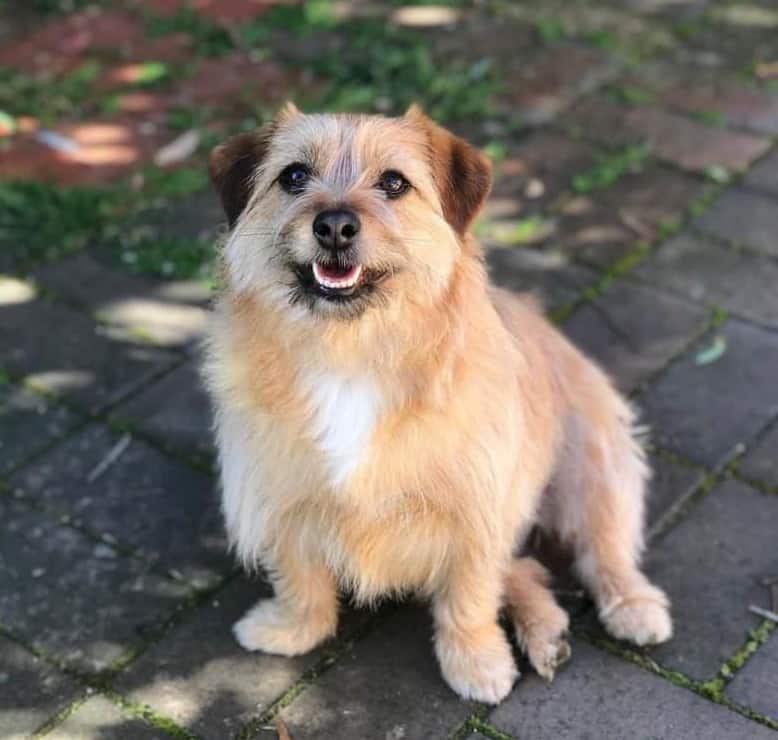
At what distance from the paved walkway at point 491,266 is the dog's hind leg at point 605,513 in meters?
0.11

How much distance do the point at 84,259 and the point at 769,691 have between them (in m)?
3.53

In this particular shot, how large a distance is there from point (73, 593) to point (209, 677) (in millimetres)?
600

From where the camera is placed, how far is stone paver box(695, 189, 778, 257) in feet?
18.4

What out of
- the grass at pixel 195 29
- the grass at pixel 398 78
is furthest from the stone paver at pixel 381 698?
the grass at pixel 195 29

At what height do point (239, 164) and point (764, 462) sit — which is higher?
point (239, 164)

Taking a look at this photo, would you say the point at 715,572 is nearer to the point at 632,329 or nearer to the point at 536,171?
the point at 632,329

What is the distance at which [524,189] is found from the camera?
6008 mm

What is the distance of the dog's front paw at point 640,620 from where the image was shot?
3756mm

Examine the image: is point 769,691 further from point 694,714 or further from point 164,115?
point 164,115

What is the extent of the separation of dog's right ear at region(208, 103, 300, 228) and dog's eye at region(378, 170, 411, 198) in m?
0.35

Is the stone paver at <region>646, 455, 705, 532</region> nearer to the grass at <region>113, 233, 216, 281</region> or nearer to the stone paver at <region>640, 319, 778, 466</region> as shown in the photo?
the stone paver at <region>640, 319, 778, 466</region>

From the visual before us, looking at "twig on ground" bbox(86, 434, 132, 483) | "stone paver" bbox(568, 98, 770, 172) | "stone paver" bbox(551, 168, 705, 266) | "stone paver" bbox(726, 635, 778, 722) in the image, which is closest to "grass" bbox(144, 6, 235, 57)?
"stone paver" bbox(568, 98, 770, 172)

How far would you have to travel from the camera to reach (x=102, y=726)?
3.60 meters

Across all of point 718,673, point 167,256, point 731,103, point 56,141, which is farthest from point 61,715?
point 731,103
